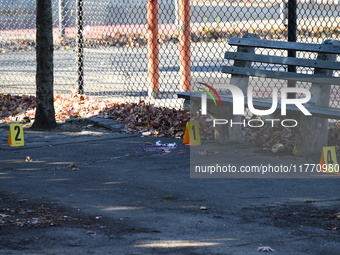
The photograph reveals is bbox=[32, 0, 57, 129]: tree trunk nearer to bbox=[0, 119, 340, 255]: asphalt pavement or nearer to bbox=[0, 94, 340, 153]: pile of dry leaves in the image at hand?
bbox=[0, 119, 340, 255]: asphalt pavement

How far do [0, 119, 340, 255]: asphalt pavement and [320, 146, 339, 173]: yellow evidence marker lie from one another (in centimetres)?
16

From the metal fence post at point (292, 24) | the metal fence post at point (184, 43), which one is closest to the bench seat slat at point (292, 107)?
the metal fence post at point (292, 24)

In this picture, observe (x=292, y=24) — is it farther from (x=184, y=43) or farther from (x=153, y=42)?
(x=153, y=42)

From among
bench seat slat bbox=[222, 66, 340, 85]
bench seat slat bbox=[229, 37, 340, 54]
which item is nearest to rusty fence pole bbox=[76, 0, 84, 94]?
bench seat slat bbox=[222, 66, 340, 85]

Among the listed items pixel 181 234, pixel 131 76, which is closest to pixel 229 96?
pixel 181 234

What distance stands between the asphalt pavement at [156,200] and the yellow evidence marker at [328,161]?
0.16 m

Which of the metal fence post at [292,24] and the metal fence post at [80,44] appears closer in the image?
the metal fence post at [292,24]

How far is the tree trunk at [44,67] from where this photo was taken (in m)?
8.77

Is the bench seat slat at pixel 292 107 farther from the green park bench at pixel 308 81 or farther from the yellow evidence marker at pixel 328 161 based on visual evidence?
the yellow evidence marker at pixel 328 161

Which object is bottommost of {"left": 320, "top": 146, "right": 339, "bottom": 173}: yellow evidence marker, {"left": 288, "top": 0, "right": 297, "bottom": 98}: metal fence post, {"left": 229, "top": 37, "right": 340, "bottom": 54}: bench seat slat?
{"left": 320, "top": 146, "right": 339, "bottom": 173}: yellow evidence marker

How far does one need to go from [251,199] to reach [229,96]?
7.87 ft

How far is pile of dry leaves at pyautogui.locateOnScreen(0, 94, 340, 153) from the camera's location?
26.4 feet

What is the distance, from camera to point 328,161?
666 cm

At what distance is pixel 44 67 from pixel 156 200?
11.9 ft
